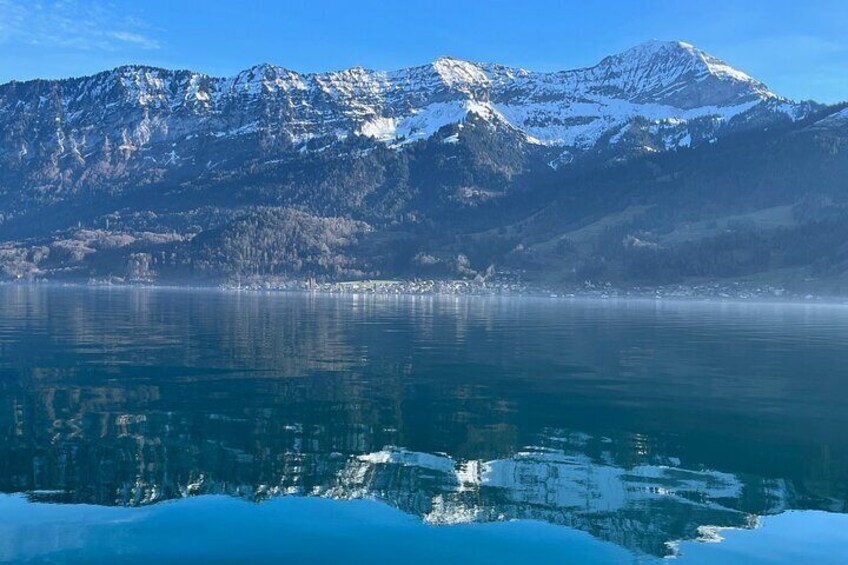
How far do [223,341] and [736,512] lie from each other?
70635 millimetres

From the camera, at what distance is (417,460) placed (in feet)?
125

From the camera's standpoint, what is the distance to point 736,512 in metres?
31.1

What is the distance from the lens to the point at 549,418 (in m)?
48.2

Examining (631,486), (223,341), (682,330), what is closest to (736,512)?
(631,486)

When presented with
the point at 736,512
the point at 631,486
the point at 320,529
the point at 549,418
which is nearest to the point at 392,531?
the point at 320,529

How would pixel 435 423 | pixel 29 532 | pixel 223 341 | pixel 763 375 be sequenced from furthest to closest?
pixel 223 341 < pixel 763 375 < pixel 435 423 < pixel 29 532

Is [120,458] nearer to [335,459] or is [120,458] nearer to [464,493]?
[335,459]

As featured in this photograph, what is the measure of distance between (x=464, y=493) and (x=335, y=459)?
758 cm

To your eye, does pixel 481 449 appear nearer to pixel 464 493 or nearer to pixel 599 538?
pixel 464 493

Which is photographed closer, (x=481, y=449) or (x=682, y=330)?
(x=481, y=449)

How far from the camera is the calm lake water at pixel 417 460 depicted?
2806 cm

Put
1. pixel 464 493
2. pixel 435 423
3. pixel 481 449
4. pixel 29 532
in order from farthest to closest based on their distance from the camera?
pixel 435 423
pixel 481 449
pixel 464 493
pixel 29 532

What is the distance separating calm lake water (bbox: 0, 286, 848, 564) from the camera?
28.1m

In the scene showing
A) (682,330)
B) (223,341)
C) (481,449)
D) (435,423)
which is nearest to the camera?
(481,449)
